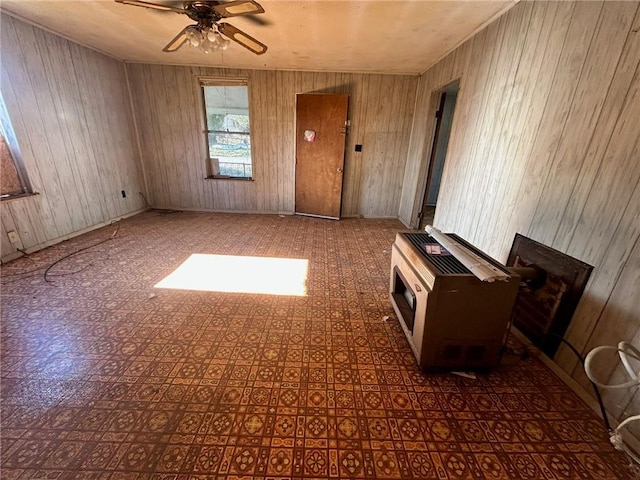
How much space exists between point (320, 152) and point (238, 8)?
105 inches

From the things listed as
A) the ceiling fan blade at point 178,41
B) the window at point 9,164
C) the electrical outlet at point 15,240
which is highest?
the ceiling fan blade at point 178,41

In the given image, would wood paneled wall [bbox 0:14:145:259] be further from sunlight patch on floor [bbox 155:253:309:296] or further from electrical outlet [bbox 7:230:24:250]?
sunlight patch on floor [bbox 155:253:309:296]

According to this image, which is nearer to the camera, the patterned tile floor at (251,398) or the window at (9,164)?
the patterned tile floor at (251,398)

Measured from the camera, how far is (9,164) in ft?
9.14

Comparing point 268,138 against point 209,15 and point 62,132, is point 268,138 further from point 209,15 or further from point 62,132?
point 62,132

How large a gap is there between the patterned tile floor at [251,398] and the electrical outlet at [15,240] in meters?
0.63

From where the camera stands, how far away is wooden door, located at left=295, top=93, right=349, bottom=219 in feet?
14.1

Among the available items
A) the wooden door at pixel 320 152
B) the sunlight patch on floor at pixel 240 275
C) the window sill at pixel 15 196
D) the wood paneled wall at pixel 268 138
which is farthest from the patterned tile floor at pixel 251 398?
the wood paneled wall at pixel 268 138

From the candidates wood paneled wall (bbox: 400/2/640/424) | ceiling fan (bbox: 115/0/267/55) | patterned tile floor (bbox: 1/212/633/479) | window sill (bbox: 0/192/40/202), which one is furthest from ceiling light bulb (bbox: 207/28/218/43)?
window sill (bbox: 0/192/40/202)

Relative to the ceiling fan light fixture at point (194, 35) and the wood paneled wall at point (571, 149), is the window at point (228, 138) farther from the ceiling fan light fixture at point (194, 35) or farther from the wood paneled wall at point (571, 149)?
the wood paneled wall at point (571, 149)

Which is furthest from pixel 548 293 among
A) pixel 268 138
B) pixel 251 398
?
pixel 268 138

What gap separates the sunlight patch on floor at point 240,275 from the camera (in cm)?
244

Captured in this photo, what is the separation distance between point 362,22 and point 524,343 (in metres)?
3.06

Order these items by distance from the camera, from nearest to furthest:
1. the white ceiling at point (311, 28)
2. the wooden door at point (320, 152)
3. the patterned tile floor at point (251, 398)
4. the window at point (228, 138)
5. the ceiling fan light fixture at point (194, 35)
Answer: the patterned tile floor at point (251, 398) → the ceiling fan light fixture at point (194, 35) → the white ceiling at point (311, 28) → the wooden door at point (320, 152) → the window at point (228, 138)
